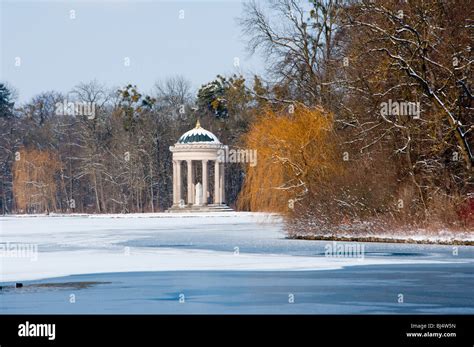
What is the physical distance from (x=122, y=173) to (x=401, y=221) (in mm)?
58136

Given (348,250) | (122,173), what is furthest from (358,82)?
(122,173)

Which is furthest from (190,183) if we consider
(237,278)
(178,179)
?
(237,278)

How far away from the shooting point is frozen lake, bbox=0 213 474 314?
16.5 metres

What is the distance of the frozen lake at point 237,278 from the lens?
1645 cm

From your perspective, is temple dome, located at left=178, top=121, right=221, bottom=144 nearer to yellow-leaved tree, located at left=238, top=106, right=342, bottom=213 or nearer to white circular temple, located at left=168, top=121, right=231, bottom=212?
white circular temple, located at left=168, top=121, right=231, bottom=212

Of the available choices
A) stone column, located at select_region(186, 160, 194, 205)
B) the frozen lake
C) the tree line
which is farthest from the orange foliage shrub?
the frozen lake

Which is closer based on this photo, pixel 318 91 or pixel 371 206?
pixel 371 206

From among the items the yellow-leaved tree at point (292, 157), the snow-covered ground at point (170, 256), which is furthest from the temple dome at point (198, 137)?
the snow-covered ground at point (170, 256)

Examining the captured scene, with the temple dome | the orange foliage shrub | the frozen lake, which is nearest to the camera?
the frozen lake

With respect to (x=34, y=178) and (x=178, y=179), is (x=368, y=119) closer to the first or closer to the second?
(x=178, y=179)

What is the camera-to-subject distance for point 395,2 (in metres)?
37.2

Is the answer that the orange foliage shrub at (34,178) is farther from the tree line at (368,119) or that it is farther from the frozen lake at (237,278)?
the frozen lake at (237,278)

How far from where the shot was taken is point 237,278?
2084 cm
